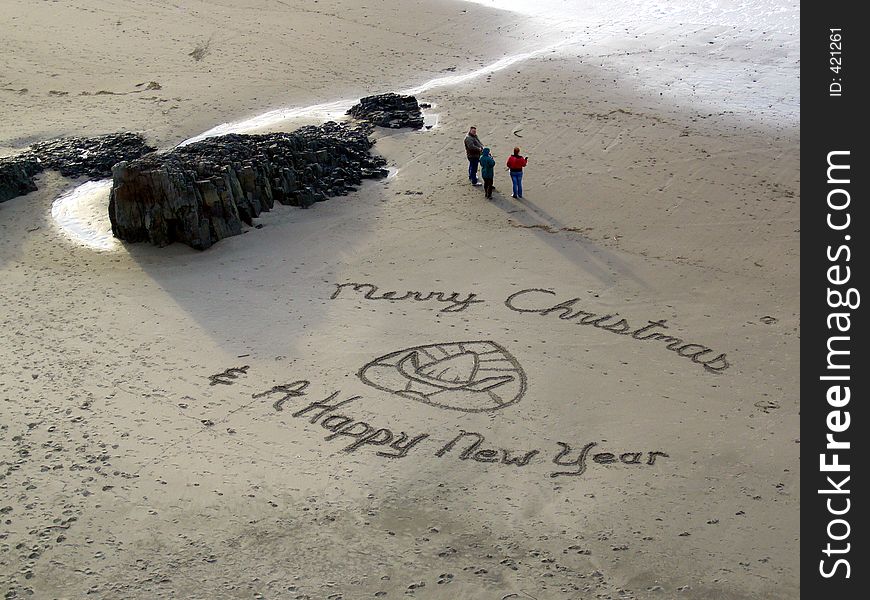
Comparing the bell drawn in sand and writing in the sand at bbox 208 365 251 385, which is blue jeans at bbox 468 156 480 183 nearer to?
the bell drawn in sand

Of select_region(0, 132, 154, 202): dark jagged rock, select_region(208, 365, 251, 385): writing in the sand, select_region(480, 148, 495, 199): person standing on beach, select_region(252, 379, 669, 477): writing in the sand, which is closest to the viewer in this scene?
select_region(252, 379, 669, 477): writing in the sand

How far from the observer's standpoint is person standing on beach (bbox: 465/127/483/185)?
1680 cm

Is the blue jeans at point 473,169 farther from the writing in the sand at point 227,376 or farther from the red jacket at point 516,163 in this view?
the writing in the sand at point 227,376

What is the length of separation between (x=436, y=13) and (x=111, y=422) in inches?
697

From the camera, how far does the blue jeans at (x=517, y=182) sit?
1622cm

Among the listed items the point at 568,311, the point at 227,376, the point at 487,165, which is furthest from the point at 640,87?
the point at 227,376

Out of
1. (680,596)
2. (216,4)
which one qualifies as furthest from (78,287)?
(216,4)

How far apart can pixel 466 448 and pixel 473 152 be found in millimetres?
7739

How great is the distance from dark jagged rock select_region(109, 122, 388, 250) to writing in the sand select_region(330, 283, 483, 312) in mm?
2892

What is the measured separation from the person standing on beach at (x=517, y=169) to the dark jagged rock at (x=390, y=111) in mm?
3509

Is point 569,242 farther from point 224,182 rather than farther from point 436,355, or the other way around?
point 224,182

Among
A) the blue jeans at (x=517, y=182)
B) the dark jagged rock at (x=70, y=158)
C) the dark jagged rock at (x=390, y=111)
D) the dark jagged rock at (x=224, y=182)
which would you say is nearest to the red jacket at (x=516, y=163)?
the blue jeans at (x=517, y=182)

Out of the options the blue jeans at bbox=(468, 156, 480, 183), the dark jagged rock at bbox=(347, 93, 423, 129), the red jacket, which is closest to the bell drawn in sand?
the red jacket
